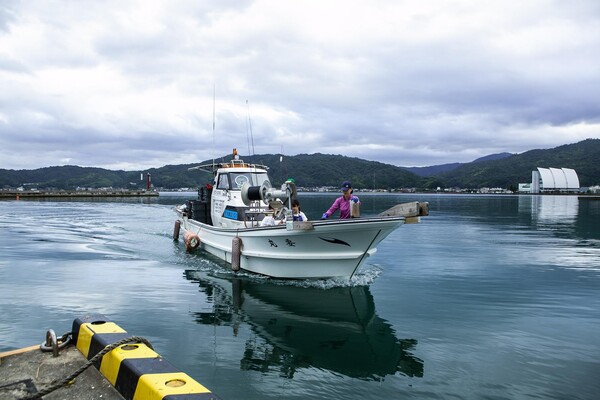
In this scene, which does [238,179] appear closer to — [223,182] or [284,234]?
[223,182]

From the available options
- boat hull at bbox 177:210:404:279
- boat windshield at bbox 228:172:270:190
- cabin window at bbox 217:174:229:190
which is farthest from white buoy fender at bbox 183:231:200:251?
boat hull at bbox 177:210:404:279

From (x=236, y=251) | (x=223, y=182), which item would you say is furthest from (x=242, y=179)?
(x=236, y=251)

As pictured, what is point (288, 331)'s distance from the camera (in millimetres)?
8234

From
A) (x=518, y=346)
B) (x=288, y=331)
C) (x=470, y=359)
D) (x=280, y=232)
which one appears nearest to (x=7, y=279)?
(x=280, y=232)

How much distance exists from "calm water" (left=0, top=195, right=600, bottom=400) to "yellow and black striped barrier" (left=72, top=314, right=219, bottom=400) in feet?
6.33

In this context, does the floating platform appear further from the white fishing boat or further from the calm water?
the white fishing boat

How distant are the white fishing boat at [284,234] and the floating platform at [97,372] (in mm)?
6394

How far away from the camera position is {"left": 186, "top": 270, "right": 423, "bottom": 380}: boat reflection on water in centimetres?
664

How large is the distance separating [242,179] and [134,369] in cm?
1285

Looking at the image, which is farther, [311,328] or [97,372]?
Answer: [311,328]

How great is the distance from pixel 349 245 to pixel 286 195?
7.51 feet

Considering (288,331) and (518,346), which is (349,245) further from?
(518,346)

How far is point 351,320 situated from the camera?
29.4 feet

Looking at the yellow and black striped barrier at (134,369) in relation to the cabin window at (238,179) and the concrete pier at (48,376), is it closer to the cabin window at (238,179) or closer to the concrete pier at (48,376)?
the concrete pier at (48,376)
